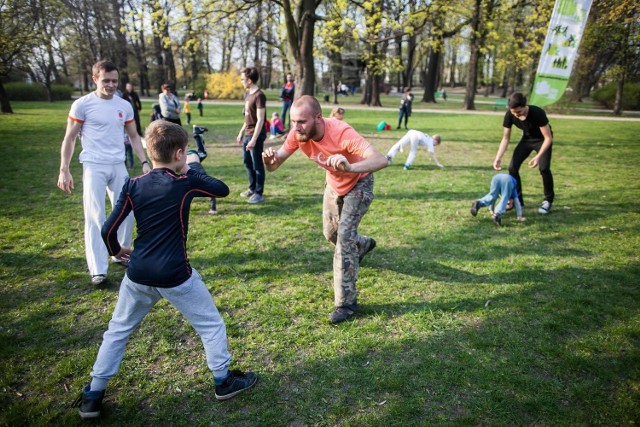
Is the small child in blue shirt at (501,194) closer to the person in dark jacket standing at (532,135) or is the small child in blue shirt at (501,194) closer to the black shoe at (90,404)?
the person in dark jacket standing at (532,135)

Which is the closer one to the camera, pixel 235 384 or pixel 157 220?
pixel 157 220

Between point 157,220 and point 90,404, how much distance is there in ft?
4.45

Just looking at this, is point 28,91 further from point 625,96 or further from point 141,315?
point 625,96

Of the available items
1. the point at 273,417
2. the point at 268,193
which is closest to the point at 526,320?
the point at 273,417

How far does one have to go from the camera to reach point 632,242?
5.56m

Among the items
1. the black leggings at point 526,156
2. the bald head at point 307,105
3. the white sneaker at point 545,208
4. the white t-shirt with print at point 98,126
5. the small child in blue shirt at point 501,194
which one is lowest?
the white sneaker at point 545,208

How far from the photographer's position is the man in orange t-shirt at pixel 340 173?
10.7ft

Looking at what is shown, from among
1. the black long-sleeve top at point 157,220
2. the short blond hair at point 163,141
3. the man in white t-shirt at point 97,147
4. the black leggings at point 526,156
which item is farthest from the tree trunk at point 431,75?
the black long-sleeve top at point 157,220

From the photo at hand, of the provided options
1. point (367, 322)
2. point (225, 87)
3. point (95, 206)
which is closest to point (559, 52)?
point (367, 322)

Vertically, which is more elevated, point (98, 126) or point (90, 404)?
point (98, 126)

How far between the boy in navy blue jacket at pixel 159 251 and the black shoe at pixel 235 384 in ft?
0.54

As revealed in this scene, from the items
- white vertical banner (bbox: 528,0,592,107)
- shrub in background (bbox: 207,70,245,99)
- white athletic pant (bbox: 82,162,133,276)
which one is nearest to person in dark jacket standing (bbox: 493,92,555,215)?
white vertical banner (bbox: 528,0,592,107)

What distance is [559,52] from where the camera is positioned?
7.48 meters

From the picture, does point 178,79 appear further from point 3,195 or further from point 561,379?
point 561,379
